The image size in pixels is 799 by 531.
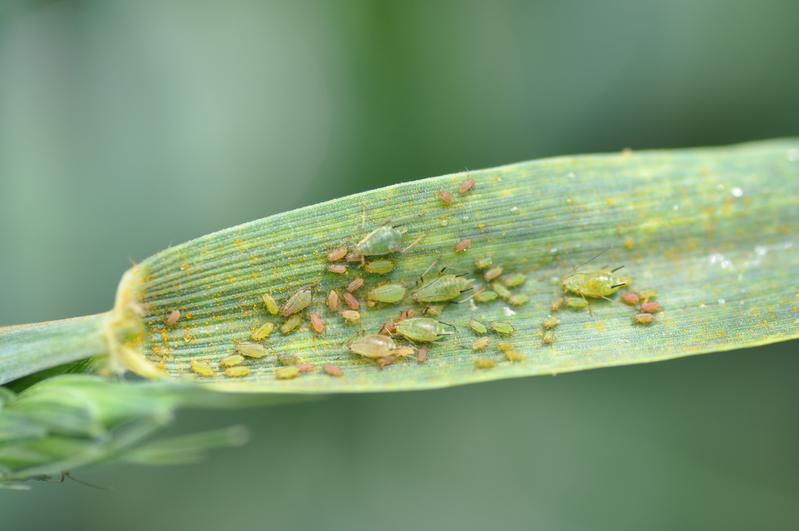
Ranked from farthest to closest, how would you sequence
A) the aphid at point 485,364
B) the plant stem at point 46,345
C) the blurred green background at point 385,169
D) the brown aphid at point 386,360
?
the blurred green background at point 385,169 → the brown aphid at point 386,360 → the aphid at point 485,364 → the plant stem at point 46,345

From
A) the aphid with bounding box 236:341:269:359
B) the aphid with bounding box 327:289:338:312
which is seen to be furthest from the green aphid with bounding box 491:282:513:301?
the aphid with bounding box 236:341:269:359

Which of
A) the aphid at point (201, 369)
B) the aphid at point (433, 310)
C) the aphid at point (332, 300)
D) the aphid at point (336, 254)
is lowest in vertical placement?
the aphid at point (201, 369)

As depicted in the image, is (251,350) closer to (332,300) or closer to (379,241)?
(332,300)

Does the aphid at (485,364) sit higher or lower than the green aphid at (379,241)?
lower

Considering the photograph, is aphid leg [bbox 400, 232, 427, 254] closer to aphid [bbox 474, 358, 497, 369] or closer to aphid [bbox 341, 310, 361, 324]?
aphid [bbox 341, 310, 361, 324]

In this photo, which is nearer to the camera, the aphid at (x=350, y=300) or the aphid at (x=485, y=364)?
the aphid at (x=485, y=364)

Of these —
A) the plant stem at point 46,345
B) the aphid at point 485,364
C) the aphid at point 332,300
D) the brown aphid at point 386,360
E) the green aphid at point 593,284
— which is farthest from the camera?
the green aphid at point 593,284

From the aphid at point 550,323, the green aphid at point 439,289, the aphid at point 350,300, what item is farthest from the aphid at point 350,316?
the aphid at point 550,323

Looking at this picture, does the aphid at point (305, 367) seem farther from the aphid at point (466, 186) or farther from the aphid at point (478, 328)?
the aphid at point (466, 186)
